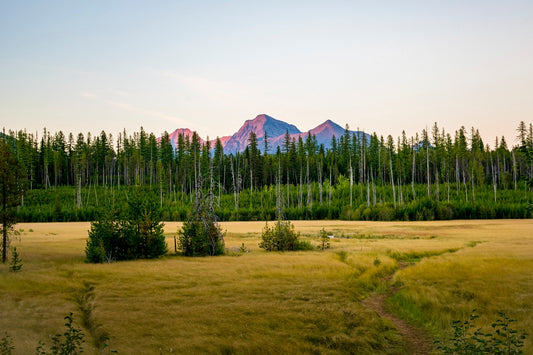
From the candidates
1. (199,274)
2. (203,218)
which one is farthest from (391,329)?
(203,218)

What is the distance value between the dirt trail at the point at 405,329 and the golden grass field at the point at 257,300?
1.26ft

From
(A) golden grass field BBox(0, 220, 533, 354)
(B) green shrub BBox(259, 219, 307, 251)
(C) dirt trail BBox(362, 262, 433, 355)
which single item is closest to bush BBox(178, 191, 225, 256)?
(A) golden grass field BBox(0, 220, 533, 354)

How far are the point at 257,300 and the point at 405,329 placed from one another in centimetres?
718

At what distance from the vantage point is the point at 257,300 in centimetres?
1988

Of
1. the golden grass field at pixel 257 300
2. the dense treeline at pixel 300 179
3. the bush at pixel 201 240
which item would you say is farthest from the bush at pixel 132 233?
the dense treeline at pixel 300 179

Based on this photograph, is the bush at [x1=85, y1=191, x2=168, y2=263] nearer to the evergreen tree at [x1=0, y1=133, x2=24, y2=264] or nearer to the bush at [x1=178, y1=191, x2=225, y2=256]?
the bush at [x1=178, y1=191, x2=225, y2=256]

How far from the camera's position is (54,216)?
9756cm

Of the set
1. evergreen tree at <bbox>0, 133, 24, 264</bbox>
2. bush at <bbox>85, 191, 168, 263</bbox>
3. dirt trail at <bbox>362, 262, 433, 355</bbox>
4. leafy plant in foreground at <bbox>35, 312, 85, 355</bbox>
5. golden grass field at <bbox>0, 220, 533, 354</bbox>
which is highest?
evergreen tree at <bbox>0, 133, 24, 264</bbox>

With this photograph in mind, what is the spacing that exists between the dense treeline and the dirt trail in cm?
6588

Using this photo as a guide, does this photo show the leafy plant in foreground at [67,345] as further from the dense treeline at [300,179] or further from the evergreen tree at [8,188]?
the dense treeline at [300,179]

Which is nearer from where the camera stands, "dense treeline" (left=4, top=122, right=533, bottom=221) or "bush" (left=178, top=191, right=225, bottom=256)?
"bush" (left=178, top=191, right=225, bottom=256)

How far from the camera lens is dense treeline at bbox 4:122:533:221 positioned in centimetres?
9812

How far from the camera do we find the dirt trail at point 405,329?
15.2m

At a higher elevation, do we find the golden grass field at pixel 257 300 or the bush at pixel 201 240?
the bush at pixel 201 240
